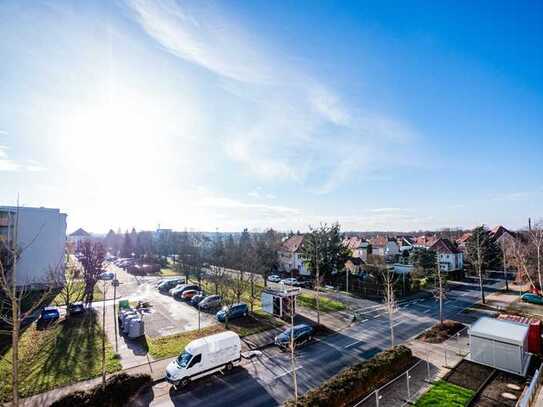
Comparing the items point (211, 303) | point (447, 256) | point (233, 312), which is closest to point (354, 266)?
point (447, 256)

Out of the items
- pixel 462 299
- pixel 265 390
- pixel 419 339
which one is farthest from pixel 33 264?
pixel 462 299

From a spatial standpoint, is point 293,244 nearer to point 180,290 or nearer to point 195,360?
point 180,290

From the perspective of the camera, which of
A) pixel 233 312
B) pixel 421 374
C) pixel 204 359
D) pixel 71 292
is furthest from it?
pixel 71 292

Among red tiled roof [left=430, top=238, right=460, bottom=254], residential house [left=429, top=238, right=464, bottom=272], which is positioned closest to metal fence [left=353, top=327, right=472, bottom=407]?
residential house [left=429, top=238, right=464, bottom=272]

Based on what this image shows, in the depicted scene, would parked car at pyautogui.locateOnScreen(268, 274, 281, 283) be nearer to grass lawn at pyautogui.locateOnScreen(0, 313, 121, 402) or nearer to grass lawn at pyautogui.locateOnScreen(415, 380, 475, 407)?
grass lawn at pyautogui.locateOnScreen(0, 313, 121, 402)

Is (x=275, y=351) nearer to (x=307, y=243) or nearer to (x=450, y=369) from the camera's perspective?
(x=450, y=369)

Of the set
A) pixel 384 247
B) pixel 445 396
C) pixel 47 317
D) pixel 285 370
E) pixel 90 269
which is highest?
pixel 90 269

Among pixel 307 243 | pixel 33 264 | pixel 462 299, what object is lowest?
pixel 462 299
